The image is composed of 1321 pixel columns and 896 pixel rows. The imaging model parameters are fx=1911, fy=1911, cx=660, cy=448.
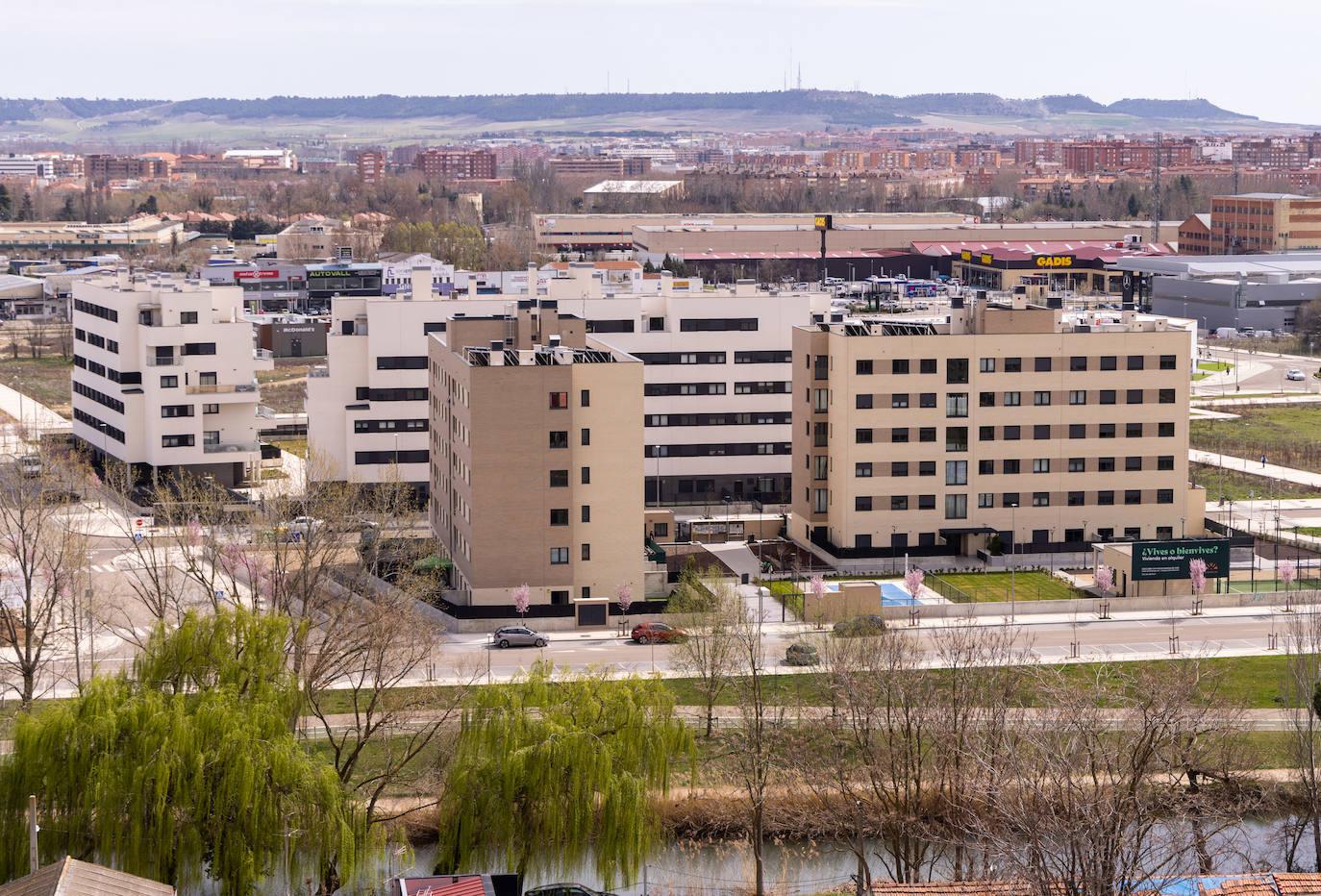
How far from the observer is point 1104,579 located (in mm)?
51406

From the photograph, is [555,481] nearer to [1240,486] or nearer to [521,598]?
[521,598]

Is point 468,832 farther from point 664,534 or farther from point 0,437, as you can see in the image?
point 0,437

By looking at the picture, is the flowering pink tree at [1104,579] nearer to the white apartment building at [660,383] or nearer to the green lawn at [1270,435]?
the white apartment building at [660,383]

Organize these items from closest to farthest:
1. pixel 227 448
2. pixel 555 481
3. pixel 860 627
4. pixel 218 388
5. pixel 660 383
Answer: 1. pixel 860 627
2. pixel 555 481
3. pixel 660 383
4. pixel 218 388
5. pixel 227 448

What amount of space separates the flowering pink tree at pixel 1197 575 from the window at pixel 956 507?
7.82 metres

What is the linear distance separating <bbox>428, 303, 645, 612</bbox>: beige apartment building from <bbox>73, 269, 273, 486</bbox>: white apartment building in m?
19.7

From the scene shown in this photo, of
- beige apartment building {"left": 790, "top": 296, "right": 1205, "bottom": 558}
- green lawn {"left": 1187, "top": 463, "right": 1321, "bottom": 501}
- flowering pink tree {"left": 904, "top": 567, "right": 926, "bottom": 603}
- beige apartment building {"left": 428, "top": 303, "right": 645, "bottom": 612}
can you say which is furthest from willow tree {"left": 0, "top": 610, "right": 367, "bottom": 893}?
green lawn {"left": 1187, "top": 463, "right": 1321, "bottom": 501}

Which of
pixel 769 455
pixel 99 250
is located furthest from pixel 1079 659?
pixel 99 250

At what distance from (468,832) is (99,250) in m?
151

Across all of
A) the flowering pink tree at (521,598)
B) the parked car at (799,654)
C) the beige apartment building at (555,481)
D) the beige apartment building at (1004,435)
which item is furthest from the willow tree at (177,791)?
the beige apartment building at (1004,435)

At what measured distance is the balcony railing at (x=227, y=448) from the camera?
219 feet

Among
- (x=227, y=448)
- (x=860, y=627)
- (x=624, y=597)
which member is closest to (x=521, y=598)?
(x=624, y=597)

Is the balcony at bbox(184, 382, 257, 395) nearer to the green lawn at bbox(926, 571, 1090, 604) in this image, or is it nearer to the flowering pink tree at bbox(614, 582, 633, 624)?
the flowering pink tree at bbox(614, 582, 633, 624)

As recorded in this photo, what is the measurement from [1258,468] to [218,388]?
38.6 meters
